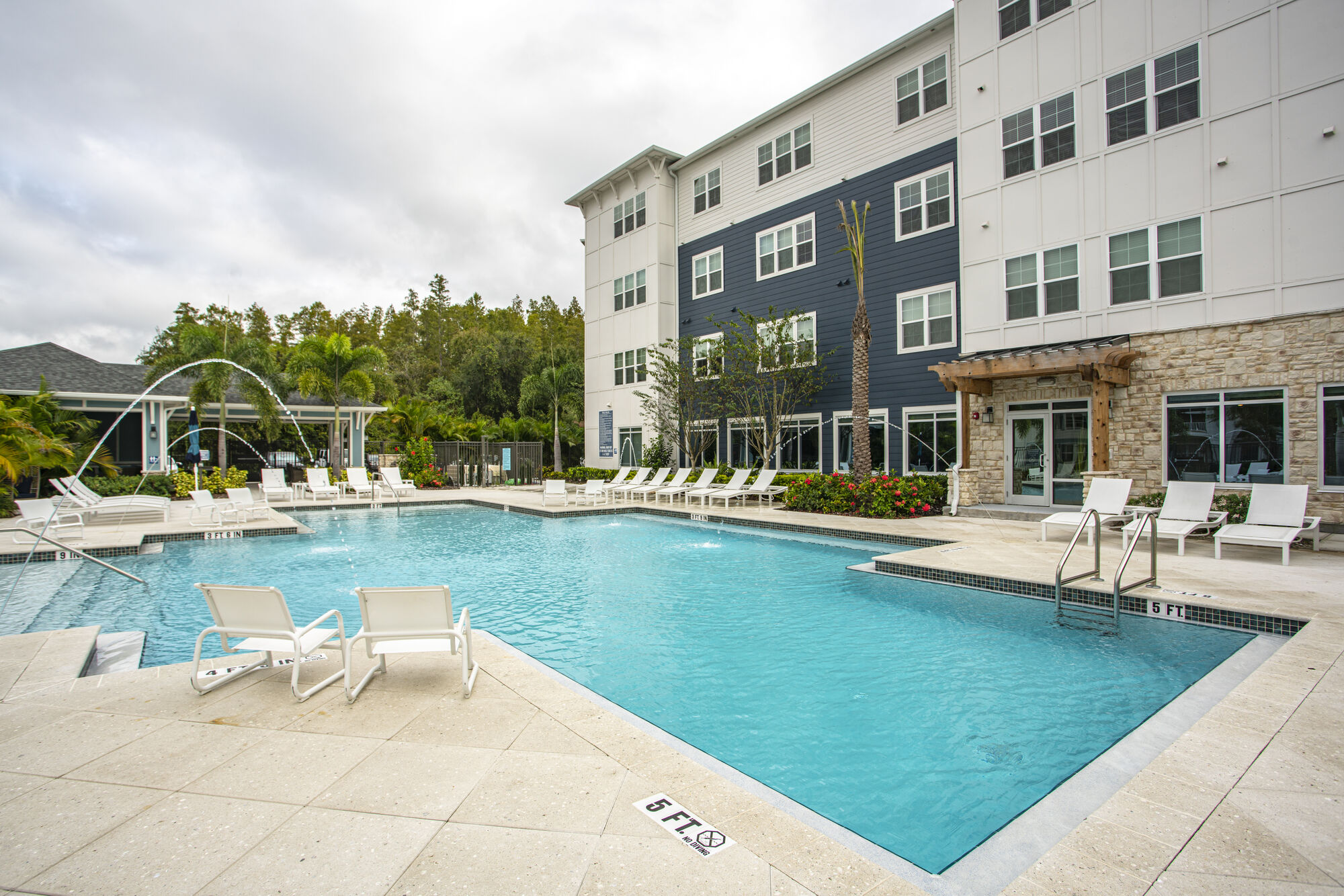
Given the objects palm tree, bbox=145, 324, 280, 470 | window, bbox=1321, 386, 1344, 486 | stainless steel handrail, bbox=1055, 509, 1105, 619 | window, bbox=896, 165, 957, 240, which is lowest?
stainless steel handrail, bbox=1055, 509, 1105, 619

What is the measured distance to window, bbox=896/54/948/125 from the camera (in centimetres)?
1525

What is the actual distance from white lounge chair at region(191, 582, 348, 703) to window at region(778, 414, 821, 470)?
15028mm

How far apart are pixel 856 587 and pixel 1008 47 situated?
490 inches

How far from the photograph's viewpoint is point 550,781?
297cm

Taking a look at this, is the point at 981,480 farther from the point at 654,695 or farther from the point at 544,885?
the point at 544,885

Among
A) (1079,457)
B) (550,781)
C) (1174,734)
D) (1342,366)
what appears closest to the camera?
(550,781)

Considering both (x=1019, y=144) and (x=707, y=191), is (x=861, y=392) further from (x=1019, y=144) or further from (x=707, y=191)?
(x=707, y=191)

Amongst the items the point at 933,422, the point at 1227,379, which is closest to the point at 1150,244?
the point at 1227,379

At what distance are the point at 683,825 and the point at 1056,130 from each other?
15.0 m

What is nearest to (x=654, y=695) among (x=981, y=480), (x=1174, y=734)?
(x=1174, y=734)

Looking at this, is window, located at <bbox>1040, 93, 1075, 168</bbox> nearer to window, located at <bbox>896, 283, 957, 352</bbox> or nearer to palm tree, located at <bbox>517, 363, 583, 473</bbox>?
window, located at <bbox>896, 283, 957, 352</bbox>

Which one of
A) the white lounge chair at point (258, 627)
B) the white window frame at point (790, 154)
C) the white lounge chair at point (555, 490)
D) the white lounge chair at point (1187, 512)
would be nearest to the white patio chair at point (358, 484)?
the white lounge chair at point (555, 490)

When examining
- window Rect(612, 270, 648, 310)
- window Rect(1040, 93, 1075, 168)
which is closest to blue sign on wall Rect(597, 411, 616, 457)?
window Rect(612, 270, 648, 310)

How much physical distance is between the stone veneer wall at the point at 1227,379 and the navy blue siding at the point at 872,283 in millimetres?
3033
